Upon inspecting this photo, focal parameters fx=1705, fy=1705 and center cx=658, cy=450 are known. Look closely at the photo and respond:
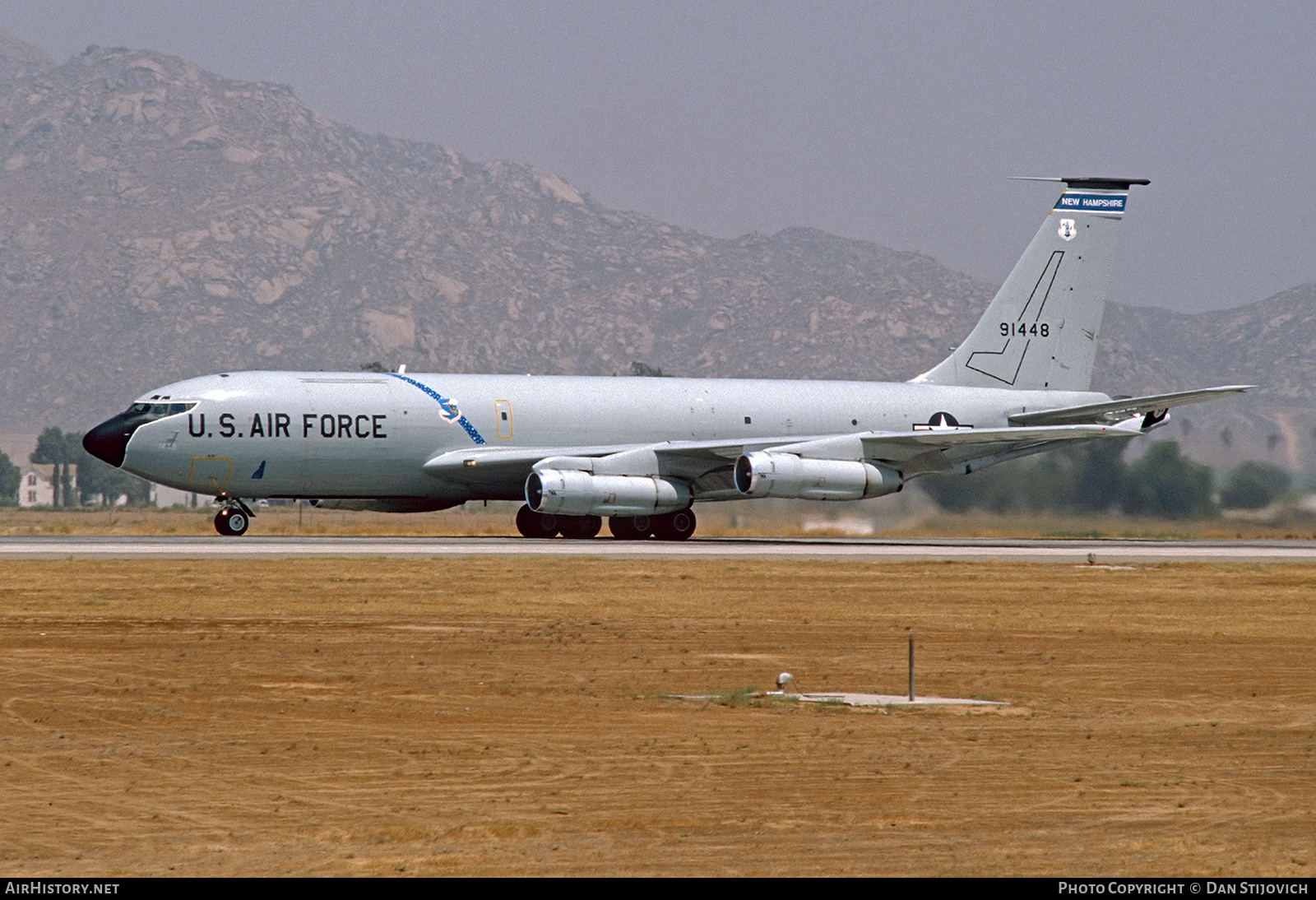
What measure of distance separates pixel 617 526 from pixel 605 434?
250 cm

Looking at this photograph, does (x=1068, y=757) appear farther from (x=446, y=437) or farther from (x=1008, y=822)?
(x=446, y=437)

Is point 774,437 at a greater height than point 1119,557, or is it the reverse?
point 774,437

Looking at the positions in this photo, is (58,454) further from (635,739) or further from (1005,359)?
(635,739)

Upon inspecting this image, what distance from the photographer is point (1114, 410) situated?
152 feet

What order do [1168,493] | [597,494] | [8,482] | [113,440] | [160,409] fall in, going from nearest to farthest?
[113,440]
[160,409]
[597,494]
[1168,493]
[8,482]

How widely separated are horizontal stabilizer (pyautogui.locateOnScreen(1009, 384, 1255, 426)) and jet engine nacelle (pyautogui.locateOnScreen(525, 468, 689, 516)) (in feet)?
40.0

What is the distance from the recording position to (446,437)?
42.1 meters

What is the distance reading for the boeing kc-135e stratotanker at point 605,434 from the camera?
40.4m

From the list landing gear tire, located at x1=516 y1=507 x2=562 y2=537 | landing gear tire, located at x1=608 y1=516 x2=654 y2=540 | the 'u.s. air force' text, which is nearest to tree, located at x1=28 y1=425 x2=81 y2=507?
landing gear tire, located at x1=516 y1=507 x2=562 y2=537

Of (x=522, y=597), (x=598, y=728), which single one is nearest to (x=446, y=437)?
(x=522, y=597)

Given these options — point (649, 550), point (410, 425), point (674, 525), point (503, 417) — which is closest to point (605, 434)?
point (503, 417)

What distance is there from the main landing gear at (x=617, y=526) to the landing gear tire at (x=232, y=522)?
6983mm

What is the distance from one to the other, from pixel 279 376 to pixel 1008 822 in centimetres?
3263
